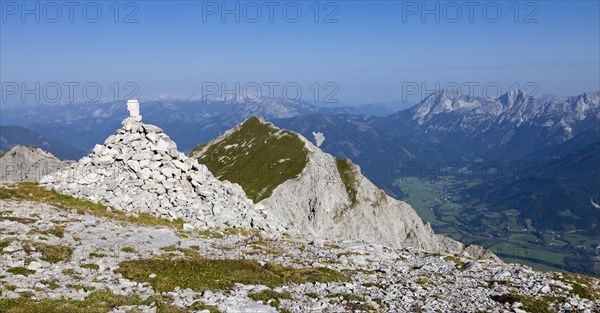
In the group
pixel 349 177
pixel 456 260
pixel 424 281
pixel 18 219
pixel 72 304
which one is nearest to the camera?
pixel 72 304

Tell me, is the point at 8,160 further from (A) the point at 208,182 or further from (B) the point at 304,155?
(A) the point at 208,182

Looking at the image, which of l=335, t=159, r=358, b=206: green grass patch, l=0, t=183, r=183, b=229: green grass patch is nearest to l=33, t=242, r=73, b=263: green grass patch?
l=0, t=183, r=183, b=229: green grass patch

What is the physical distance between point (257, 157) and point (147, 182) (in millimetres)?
97765

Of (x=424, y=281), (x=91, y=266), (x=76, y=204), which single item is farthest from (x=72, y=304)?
(x=76, y=204)

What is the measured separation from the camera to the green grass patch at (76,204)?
4044 centimetres

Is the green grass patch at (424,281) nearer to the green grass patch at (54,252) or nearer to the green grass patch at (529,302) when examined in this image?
the green grass patch at (529,302)

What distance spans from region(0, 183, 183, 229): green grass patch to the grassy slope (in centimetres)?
6657

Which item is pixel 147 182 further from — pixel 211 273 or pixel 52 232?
pixel 211 273

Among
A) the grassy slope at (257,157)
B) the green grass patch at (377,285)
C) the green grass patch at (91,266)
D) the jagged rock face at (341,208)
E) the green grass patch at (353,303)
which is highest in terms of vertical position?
the green grass patch at (91,266)

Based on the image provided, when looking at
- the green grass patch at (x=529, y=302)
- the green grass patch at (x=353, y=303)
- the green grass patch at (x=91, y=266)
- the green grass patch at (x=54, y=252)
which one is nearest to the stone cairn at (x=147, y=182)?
the green grass patch at (x=54, y=252)

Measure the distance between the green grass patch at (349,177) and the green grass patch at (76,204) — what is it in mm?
82495

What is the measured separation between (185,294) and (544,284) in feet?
82.0

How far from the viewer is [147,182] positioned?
45.0 m

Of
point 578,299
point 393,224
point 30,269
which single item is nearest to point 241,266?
point 30,269
